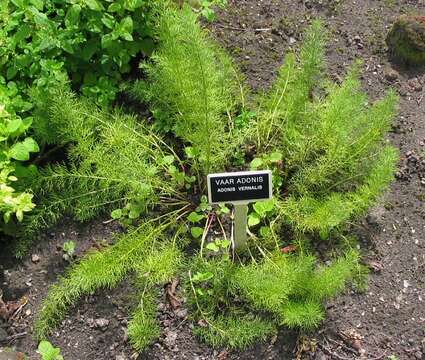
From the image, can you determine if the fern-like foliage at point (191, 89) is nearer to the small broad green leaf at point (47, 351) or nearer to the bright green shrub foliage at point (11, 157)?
the bright green shrub foliage at point (11, 157)

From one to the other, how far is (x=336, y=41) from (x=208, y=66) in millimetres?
1187

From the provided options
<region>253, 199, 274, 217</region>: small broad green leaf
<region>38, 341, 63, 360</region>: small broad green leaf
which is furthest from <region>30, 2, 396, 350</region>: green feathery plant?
<region>38, 341, 63, 360</region>: small broad green leaf

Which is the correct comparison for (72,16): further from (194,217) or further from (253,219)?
(253,219)

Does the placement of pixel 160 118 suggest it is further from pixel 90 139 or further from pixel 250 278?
pixel 250 278

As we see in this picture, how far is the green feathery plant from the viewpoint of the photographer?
2436mm

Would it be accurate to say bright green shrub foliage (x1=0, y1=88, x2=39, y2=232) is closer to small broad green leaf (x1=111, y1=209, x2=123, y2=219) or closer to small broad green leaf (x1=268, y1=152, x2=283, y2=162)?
small broad green leaf (x1=111, y1=209, x2=123, y2=219)

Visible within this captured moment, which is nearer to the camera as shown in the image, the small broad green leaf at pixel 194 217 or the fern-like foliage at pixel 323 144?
the fern-like foliage at pixel 323 144

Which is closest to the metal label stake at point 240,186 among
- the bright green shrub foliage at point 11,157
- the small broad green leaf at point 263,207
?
the small broad green leaf at point 263,207

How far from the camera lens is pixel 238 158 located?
115 inches

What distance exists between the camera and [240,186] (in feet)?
7.36

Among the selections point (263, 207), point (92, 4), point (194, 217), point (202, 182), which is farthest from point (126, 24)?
point (263, 207)

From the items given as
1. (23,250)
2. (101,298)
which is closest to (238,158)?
(101,298)

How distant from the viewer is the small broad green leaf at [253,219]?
269cm

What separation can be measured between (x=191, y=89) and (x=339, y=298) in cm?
125
